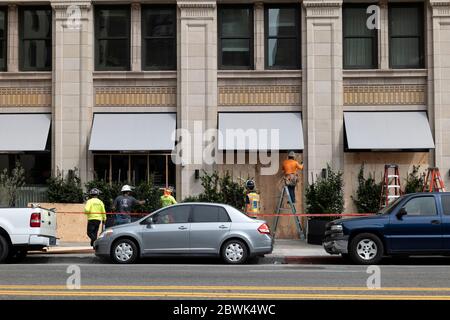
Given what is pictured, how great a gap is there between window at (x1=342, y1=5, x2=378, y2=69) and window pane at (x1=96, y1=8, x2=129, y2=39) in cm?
708

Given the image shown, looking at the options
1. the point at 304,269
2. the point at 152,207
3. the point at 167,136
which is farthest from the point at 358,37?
the point at 304,269

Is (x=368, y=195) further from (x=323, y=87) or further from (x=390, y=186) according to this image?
(x=323, y=87)

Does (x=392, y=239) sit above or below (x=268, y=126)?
below

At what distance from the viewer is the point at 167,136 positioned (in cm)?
2200

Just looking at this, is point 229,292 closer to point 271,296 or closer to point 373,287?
point 271,296

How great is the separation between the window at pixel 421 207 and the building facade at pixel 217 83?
5.87 meters

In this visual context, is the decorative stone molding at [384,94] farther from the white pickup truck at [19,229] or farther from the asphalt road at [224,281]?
the white pickup truck at [19,229]

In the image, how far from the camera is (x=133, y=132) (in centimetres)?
2212

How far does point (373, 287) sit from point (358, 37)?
13.0m

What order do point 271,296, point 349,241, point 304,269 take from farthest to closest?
point 349,241, point 304,269, point 271,296

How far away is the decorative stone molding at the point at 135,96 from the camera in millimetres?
22641

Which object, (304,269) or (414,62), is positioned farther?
(414,62)

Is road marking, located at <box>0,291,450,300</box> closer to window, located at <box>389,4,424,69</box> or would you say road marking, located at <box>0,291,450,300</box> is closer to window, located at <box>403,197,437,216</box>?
window, located at <box>403,197,437,216</box>

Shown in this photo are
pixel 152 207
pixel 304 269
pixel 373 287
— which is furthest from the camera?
pixel 152 207
